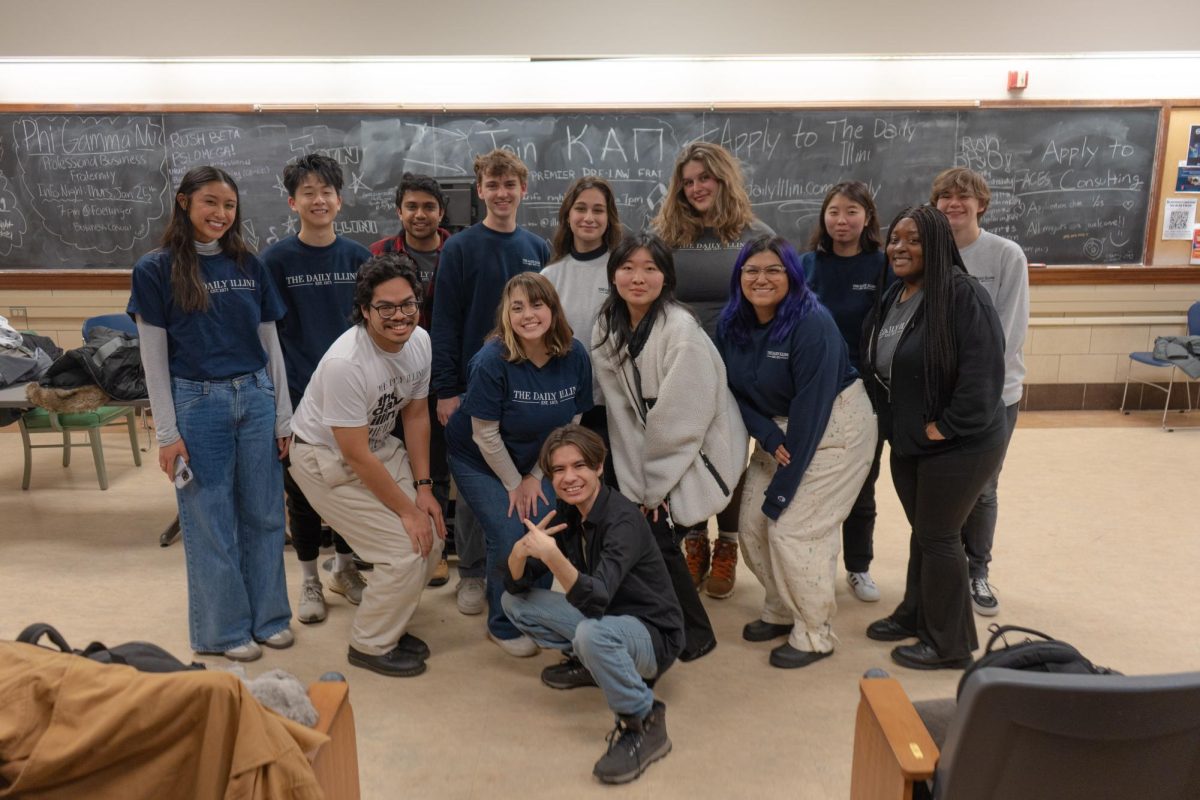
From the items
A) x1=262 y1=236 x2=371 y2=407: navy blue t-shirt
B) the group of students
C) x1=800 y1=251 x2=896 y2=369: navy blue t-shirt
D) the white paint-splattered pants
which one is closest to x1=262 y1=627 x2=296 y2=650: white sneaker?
the group of students

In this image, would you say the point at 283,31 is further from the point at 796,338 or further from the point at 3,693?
the point at 3,693

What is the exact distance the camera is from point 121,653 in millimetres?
1534

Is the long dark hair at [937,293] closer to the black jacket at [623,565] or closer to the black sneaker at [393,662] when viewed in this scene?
the black jacket at [623,565]

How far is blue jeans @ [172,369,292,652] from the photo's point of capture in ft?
8.80

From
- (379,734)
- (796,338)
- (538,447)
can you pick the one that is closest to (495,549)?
(538,447)

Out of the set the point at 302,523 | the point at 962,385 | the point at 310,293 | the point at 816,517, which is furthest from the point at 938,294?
the point at 302,523

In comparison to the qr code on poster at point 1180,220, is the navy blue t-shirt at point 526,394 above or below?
below

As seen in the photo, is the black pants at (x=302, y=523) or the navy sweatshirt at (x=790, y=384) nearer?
the navy sweatshirt at (x=790, y=384)

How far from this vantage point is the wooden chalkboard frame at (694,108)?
530 cm

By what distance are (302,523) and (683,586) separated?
142cm

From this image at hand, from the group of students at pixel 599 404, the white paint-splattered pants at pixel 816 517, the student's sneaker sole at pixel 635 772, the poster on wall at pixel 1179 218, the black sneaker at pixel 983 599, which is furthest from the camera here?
the poster on wall at pixel 1179 218

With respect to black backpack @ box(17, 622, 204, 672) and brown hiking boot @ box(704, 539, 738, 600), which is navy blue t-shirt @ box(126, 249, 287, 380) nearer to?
black backpack @ box(17, 622, 204, 672)

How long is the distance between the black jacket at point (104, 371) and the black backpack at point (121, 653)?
8.17 feet

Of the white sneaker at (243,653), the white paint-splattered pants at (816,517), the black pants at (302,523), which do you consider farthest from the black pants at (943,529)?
the white sneaker at (243,653)
